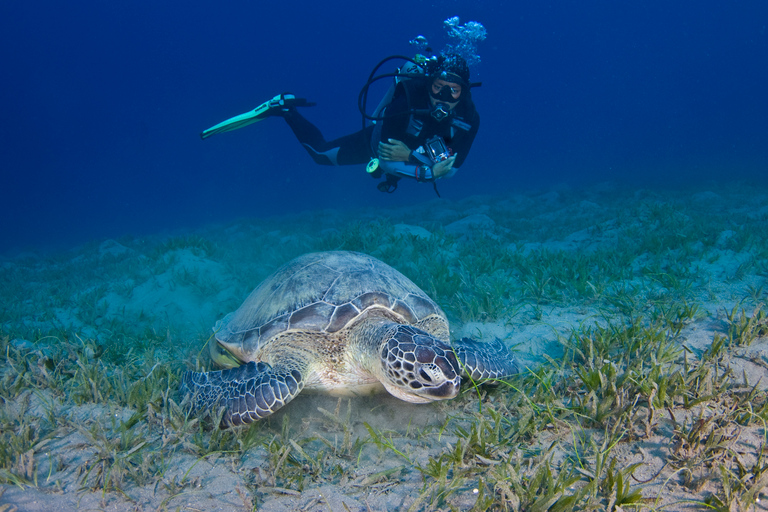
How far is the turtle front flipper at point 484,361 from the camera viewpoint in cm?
220

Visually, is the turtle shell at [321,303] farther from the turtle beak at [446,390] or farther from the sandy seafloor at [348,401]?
the turtle beak at [446,390]

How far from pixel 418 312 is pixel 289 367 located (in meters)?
1.08

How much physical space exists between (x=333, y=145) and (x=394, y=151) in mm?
3272

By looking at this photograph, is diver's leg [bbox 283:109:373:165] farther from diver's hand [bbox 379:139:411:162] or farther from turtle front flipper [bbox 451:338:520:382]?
turtle front flipper [bbox 451:338:520:382]

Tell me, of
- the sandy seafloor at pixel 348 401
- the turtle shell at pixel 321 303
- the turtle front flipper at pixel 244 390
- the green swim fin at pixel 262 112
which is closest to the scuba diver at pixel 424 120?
the sandy seafloor at pixel 348 401

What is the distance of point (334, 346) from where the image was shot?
8.79 feet

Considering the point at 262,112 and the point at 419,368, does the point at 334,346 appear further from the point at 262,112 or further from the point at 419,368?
the point at 262,112

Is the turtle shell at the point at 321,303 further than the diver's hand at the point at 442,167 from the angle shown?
No

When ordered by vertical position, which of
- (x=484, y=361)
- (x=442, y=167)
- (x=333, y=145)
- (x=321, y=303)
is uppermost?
(x=333, y=145)

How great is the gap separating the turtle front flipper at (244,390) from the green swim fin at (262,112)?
26.5ft

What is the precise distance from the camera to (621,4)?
117m

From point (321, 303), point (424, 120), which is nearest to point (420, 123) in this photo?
point (424, 120)

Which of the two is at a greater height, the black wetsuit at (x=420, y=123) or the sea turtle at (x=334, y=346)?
the black wetsuit at (x=420, y=123)

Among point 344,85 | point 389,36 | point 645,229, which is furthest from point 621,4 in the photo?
point 645,229
